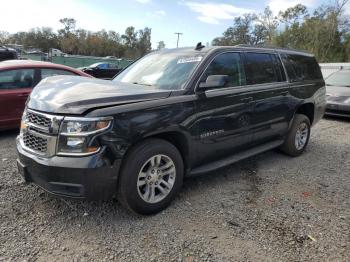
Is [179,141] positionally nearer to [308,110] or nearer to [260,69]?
[260,69]

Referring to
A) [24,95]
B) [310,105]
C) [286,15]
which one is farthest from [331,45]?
[24,95]

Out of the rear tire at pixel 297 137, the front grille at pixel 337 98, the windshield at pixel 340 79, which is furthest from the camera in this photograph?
the windshield at pixel 340 79

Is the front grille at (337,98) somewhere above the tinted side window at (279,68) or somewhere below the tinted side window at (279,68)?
below

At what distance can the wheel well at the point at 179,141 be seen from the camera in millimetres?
3598

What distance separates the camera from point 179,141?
372 cm

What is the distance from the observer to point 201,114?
3.80m

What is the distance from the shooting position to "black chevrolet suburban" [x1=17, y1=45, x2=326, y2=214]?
3000 millimetres

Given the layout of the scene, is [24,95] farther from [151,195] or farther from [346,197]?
[346,197]

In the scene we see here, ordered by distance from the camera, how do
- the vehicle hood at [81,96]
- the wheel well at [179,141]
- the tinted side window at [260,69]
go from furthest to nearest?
the tinted side window at [260,69]
the wheel well at [179,141]
the vehicle hood at [81,96]

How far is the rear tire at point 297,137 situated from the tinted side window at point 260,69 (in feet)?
3.27

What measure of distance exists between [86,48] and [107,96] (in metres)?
75.0

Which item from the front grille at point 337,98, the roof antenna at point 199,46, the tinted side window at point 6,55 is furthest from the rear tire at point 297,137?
the tinted side window at point 6,55

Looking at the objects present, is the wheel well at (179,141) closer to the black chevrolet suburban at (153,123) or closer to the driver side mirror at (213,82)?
the black chevrolet suburban at (153,123)

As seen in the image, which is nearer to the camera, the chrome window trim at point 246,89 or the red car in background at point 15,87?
the chrome window trim at point 246,89
